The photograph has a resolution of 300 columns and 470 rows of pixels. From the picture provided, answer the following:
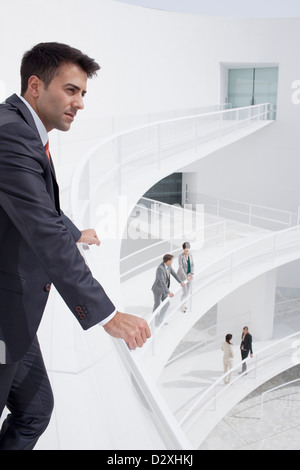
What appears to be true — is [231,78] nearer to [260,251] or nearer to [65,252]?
[260,251]

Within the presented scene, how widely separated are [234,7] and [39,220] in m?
9.08

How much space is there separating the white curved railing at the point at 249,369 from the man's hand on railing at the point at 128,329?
3417 mm

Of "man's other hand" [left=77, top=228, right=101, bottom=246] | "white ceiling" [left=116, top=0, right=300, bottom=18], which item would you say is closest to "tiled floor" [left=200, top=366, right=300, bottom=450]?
"man's other hand" [left=77, top=228, right=101, bottom=246]

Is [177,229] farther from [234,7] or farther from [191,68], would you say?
[234,7]

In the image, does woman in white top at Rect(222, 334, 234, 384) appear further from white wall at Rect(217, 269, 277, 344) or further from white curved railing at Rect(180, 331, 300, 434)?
white wall at Rect(217, 269, 277, 344)

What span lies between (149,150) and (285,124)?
4.80 meters

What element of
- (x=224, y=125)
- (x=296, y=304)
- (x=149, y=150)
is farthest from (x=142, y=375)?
(x=296, y=304)

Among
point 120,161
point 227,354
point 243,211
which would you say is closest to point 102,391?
point 120,161

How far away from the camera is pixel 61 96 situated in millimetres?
635

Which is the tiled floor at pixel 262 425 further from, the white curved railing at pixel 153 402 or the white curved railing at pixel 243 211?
the white curved railing at pixel 153 402

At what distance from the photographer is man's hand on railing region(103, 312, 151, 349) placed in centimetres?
60

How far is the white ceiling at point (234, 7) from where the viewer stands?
24.3ft

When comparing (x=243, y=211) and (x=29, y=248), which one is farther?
(x=243, y=211)

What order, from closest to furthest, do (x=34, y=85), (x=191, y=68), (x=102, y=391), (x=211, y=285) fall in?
(x=34, y=85) → (x=102, y=391) → (x=211, y=285) → (x=191, y=68)
